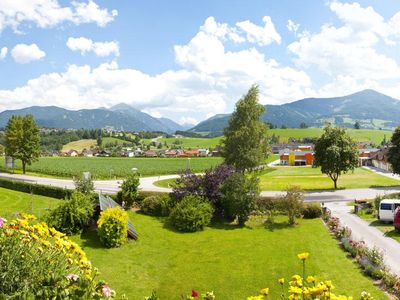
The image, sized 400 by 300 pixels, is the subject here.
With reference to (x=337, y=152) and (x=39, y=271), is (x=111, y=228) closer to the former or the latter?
(x=39, y=271)

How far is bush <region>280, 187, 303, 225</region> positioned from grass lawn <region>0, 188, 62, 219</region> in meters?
18.8

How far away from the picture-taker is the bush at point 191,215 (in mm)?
27938

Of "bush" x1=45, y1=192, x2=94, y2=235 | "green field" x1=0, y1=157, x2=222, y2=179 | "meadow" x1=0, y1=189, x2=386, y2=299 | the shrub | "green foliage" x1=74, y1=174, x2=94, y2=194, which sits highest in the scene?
the shrub

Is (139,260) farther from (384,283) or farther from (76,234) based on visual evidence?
(384,283)

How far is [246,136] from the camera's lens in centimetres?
4459

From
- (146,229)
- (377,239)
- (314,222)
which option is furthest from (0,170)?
(377,239)

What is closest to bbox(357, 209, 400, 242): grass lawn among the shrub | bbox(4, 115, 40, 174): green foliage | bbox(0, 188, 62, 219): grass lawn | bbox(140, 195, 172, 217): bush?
bbox(140, 195, 172, 217): bush

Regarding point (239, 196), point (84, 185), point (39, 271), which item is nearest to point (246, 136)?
point (239, 196)

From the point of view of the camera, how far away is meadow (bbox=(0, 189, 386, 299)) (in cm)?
1709

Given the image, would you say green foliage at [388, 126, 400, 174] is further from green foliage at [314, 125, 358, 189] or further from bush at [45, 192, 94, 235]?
bush at [45, 192, 94, 235]

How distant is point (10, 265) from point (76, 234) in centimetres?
1790

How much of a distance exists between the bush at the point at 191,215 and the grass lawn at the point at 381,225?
12711 mm

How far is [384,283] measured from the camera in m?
17.4

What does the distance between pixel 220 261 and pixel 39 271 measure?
50.4 feet
